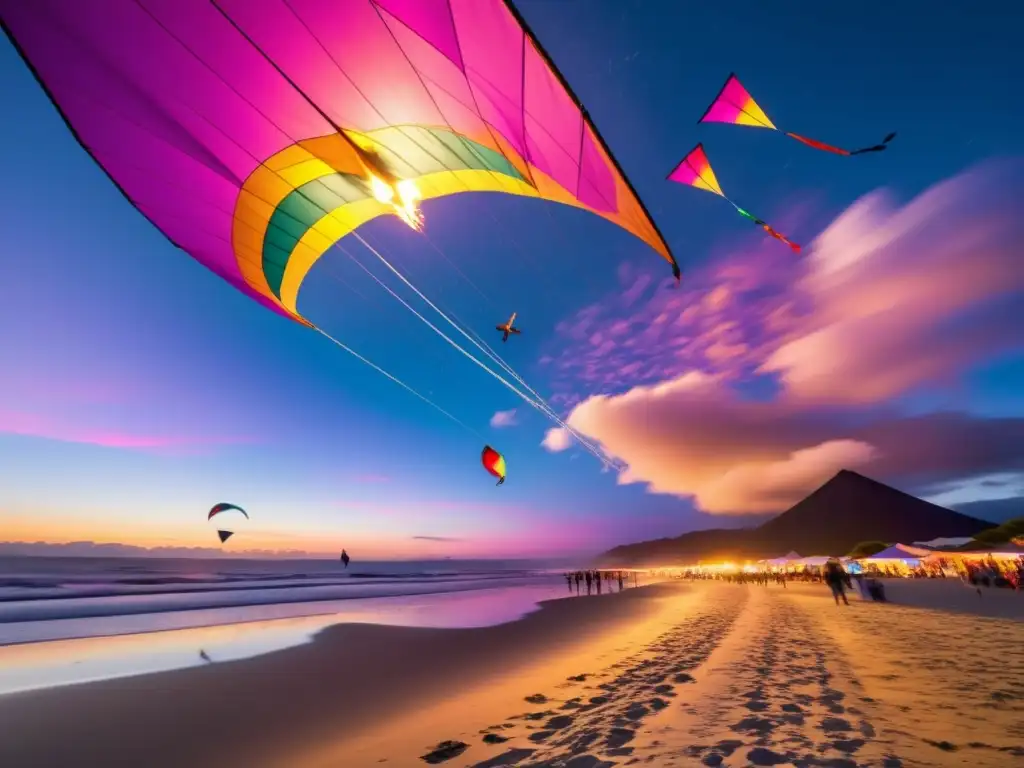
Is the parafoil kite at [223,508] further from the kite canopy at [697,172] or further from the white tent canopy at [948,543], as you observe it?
the white tent canopy at [948,543]

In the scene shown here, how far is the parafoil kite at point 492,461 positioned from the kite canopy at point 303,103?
32.1ft

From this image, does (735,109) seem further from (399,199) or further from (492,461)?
(492,461)

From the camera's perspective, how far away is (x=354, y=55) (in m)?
3.81

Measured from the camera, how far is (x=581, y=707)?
5.50 m

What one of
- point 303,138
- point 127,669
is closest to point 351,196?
point 303,138

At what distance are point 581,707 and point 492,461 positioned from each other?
9.27 m

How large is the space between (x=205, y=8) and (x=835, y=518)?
233113 millimetres

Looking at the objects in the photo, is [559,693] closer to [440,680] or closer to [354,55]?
[440,680]

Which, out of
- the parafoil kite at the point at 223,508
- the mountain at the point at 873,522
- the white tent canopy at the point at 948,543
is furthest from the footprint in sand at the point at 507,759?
the mountain at the point at 873,522

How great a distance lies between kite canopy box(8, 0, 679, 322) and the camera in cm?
347

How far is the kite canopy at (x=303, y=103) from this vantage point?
3469mm

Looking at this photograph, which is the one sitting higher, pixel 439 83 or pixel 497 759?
pixel 439 83

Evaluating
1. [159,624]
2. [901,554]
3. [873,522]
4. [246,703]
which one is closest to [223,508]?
[159,624]

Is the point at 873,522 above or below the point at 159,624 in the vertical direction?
above
